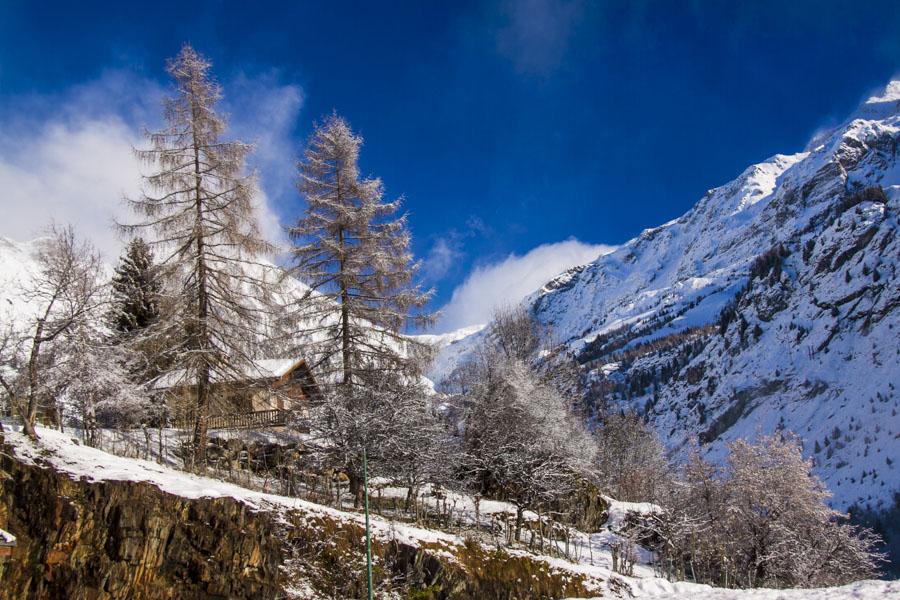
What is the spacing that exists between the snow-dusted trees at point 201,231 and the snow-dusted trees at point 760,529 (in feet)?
65.0

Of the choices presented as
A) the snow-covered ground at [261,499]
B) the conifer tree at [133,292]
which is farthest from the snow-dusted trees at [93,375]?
the conifer tree at [133,292]

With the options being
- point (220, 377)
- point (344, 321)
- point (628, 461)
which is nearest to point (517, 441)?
point (344, 321)

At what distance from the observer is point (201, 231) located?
58.9 feet

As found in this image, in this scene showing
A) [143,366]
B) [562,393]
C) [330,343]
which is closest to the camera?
[143,366]

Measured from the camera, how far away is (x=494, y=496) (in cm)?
2711

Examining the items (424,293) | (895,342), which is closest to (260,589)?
(424,293)

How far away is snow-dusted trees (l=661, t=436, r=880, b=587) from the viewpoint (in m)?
27.5

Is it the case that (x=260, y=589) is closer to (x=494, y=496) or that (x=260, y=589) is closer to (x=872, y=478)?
(x=494, y=496)

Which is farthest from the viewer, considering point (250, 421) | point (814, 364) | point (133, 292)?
point (814, 364)

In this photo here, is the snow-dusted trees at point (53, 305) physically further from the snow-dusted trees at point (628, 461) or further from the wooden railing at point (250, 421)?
the snow-dusted trees at point (628, 461)

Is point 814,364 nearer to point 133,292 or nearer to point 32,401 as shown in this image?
point 133,292

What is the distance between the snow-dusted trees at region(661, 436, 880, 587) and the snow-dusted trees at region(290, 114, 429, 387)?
15.1 meters

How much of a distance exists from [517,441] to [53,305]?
60.3ft

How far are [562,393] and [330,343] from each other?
20.1m
